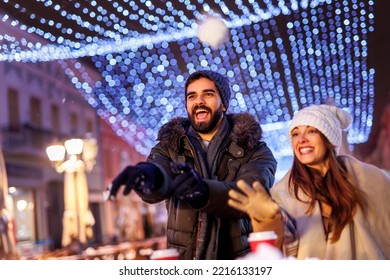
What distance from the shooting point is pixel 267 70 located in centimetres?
253

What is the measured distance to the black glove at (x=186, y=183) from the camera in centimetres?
168

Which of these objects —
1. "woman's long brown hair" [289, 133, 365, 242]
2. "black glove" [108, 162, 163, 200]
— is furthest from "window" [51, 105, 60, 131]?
"woman's long brown hair" [289, 133, 365, 242]

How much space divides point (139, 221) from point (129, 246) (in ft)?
0.44

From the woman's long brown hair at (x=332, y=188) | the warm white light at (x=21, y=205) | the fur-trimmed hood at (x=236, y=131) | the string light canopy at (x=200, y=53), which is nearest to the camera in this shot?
the woman's long brown hair at (x=332, y=188)

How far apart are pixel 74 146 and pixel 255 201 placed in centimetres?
155

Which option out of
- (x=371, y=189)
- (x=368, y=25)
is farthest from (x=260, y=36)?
(x=371, y=189)

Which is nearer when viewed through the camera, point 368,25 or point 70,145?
point 368,25

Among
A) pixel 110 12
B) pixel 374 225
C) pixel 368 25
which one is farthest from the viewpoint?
pixel 110 12

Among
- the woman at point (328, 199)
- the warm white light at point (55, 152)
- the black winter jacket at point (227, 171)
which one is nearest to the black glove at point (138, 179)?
the black winter jacket at point (227, 171)

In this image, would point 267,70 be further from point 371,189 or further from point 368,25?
point 371,189

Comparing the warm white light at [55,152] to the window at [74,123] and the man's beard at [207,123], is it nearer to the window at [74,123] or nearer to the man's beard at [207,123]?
the window at [74,123]

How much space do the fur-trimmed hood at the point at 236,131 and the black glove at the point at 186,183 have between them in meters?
0.28

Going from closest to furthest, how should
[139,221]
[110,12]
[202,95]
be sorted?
[202,95] → [110,12] → [139,221]

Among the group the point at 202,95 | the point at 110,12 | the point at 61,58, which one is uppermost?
the point at 110,12
